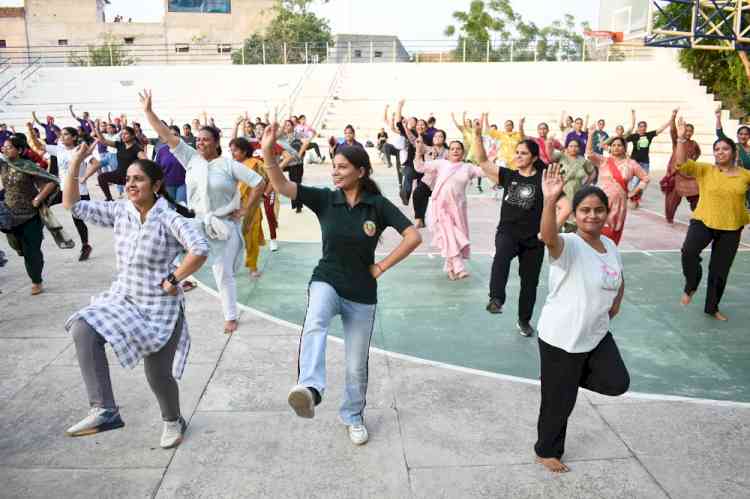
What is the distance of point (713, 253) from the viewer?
Answer: 6656 mm

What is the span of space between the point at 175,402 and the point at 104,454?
0.52 m

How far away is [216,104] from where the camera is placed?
102 ft

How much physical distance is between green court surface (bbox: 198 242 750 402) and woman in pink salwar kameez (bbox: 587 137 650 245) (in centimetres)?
85

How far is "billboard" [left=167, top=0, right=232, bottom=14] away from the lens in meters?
58.1

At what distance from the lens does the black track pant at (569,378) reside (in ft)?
11.9

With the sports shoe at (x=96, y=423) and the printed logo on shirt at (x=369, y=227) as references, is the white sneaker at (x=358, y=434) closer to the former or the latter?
the printed logo on shirt at (x=369, y=227)

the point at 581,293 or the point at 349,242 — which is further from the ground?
the point at 349,242

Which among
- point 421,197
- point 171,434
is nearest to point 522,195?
point 171,434

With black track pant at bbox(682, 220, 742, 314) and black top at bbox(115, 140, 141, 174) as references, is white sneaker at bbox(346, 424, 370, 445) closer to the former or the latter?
black track pant at bbox(682, 220, 742, 314)

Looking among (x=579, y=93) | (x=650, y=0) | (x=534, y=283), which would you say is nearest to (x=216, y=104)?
(x=579, y=93)

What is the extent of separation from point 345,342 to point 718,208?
4351mm

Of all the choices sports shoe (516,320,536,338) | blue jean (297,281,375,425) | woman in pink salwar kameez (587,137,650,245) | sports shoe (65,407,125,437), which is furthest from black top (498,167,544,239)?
sports shoe (65,407,125,437)

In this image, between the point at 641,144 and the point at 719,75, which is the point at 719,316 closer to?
the point at 641,144

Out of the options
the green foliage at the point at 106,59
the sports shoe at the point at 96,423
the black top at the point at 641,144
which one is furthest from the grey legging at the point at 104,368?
the green foliage at the point at 106,59
